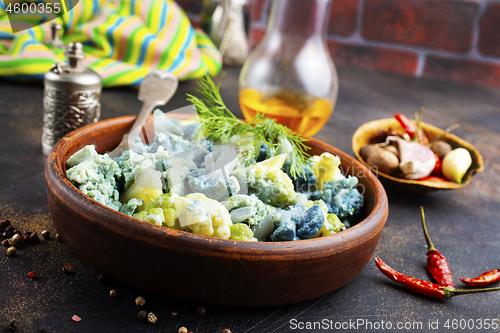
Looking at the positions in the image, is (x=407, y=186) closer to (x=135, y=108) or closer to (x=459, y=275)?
(x=459, y=275)

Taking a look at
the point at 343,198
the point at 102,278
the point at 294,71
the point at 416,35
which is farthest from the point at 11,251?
the point at 416,35

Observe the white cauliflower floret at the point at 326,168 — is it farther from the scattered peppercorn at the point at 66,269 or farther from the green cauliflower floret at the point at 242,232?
the scattered peppercorn at the point at 66,269

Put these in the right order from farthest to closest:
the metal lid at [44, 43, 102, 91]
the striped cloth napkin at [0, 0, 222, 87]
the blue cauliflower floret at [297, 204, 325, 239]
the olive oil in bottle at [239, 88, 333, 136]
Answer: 1. the striped cloth napkin at [0, 0, 222, 87]
2. the olive oil in bottle at [239, 88, 333, 136]
3. the metal lid at [44, 43, 102, 91]
4. the blue cauliflower floret at [297, 204, 325, 239]

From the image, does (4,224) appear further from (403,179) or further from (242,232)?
(403,179)

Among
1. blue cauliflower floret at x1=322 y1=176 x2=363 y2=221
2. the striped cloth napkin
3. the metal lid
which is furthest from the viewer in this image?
the striped cloth napkin

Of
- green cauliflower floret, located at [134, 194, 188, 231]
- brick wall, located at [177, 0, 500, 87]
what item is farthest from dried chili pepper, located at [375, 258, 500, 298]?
brick wall, located at [177, 0, 500, 87]

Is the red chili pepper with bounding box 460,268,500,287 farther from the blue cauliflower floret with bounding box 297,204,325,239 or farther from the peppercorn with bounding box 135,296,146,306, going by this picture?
the peppercorn with bounding box 135,296,146,306

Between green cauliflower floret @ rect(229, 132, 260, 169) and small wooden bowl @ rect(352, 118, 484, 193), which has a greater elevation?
green cauliflower floret @ rect(229, 132, 260, 169)

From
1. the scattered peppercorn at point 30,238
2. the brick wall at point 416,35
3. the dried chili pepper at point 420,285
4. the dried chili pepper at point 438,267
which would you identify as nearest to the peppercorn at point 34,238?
the scattered peppercorn at point 30,238

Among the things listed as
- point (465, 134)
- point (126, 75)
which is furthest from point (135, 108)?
point (465, 134)
